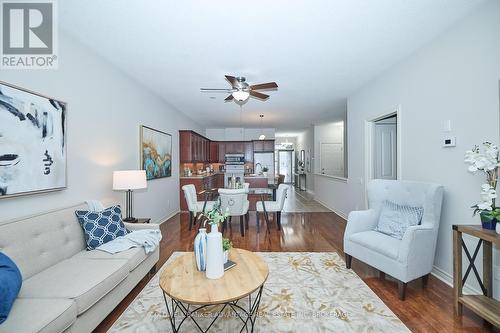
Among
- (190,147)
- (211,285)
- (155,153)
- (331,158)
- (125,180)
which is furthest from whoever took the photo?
(331,158)

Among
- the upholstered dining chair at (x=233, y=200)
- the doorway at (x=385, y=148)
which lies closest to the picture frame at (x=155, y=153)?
the upholstered dining chair at (x=233, y=200)

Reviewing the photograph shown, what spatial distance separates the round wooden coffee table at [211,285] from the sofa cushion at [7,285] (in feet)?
2.68

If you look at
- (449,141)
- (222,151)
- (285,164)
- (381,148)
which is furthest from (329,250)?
(285,164)

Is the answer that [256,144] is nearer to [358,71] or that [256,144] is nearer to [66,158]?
[358,71]

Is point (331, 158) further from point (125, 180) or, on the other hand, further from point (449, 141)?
point (125, 180)

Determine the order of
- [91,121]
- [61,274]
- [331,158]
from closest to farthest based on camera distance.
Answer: [61,274], [91,121], [331,158]

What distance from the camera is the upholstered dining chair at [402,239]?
2172mm

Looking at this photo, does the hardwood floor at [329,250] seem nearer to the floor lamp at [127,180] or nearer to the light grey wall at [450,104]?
the light grey wall at [450,104]

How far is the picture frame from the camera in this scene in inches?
163

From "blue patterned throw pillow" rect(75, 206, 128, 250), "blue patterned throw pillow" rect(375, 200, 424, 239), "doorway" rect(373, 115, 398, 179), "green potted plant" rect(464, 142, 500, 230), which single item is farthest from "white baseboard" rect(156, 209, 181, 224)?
"green potted plant" rect(464, 142, 500, 230)

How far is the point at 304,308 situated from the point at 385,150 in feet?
11.0

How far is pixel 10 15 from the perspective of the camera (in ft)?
6.60

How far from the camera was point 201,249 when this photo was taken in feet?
5.91

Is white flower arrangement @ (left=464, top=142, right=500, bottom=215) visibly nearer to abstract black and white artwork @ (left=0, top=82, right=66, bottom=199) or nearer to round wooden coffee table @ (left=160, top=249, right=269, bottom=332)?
round wooden coffee table @ (left=160, top=249, right=269, bottom=332)
